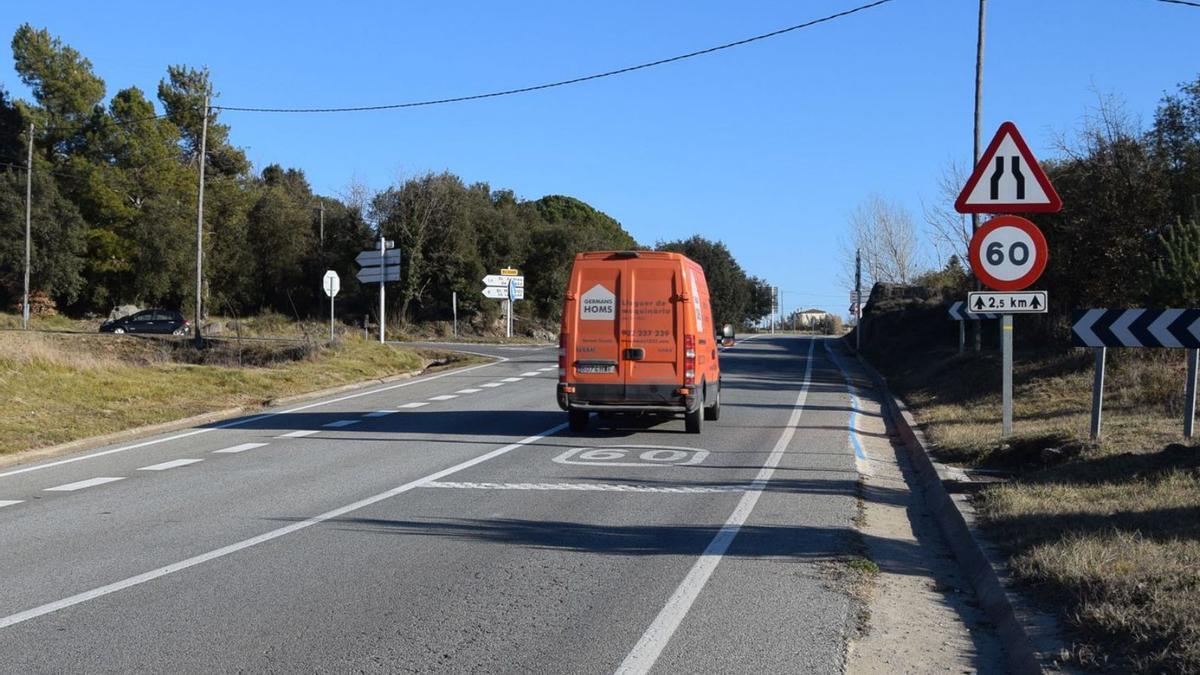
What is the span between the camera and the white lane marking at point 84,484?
10898 millimetres

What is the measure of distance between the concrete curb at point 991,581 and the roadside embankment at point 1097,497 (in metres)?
0.10

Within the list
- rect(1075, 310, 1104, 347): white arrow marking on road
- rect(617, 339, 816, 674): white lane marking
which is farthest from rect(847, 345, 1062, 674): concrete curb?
rect(1075, 310, 1104, 347): white arrow marking on road

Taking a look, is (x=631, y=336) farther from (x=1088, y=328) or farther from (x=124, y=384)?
(x=124, y=384)

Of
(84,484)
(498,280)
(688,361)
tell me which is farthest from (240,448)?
(498,280)

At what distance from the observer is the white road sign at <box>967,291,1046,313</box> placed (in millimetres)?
11508

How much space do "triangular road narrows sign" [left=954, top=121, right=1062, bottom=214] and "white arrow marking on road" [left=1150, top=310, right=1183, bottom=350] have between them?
147cm

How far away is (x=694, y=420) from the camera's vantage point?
49.5 ft

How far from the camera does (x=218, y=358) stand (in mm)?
28922

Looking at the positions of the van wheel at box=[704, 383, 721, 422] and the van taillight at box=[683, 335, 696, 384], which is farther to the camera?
the van wheel at box=[704, 383, 721, 422]

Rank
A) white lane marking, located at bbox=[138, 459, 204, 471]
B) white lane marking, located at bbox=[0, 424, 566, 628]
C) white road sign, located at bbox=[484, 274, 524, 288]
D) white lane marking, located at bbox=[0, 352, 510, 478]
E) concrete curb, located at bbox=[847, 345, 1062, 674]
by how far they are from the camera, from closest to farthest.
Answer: concrete curb, located at bbox=[847, 345, 1062, 674] < white lane marking, located at bbox=[0, 424, 566, 628] < white lane marking, located at bbox=[138, 459, 204, 471] < white lane marking, located at bbox=[0, 352, 510, 478] < white road sign, located at bbox=[484, 274, 524, 288]

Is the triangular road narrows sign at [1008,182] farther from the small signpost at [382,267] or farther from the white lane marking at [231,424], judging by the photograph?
the small signpost at [382,267]

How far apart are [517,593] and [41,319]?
55.3 m

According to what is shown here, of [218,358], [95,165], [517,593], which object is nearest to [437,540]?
[517,593]

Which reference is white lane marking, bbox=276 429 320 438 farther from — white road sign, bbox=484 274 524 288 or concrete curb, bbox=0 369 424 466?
white road sign, bbox=484 274 524 288
